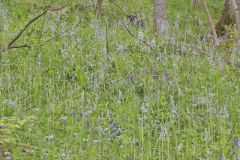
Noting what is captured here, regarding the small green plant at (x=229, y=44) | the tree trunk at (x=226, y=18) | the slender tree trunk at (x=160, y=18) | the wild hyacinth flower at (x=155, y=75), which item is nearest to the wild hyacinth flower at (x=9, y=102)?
the wild hyacinth flower at (x=155, y=75)

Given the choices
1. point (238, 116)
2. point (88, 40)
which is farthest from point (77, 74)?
point (238, 116)

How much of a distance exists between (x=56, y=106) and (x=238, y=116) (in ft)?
7.56

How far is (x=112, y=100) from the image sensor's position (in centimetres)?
607

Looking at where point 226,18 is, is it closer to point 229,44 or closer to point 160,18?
point 160,18

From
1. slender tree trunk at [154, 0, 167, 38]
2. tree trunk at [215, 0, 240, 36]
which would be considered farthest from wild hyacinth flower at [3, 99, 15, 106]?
tree trunk at [215, 0, 240, 36]

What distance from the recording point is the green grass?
438 centimetres

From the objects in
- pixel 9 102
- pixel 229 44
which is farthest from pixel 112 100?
pixel 229 44

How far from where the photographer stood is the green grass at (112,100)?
172 inches

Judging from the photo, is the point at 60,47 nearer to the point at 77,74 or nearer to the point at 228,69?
the point at 77,74

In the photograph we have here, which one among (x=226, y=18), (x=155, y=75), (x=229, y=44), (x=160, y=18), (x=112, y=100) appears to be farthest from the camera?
(x=226, y=18)

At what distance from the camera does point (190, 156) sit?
425 cm

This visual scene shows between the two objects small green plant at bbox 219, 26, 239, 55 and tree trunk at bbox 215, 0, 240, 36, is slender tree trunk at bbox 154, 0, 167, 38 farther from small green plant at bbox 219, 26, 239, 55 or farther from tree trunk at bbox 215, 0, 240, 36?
tree trunk at bbox 215, 0, 240, 36

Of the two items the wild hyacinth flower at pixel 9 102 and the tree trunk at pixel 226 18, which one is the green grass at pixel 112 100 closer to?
the wild hyacinth flower at pixel 9 102

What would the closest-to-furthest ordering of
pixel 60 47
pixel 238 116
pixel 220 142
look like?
pixel 220 142 → pixel 238 116 → pixel 60 47
